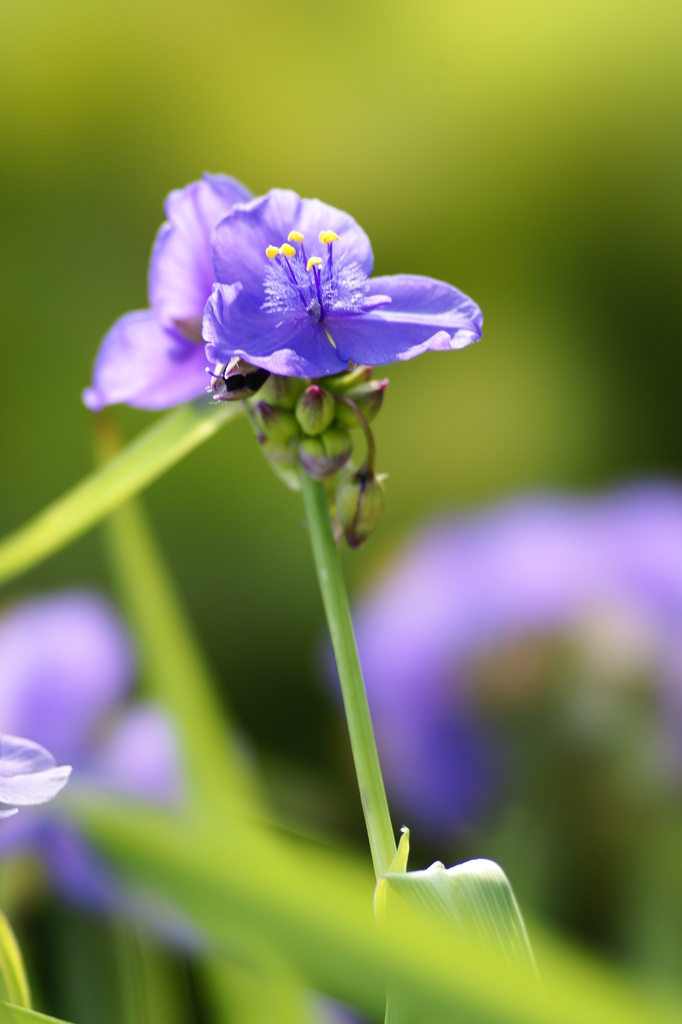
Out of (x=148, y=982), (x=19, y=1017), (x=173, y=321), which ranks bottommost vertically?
(x=148, y=982)

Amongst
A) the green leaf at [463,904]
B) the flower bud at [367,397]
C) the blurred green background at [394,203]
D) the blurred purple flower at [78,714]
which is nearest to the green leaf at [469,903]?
the green leaf at [463,904]

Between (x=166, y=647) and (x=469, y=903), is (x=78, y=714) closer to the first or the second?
(x=166, y=647)

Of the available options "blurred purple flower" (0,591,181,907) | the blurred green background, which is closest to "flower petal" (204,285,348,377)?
"blurred purple flower" (0,591,181,907)

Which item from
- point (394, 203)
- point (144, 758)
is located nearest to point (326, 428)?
point (144, 758)

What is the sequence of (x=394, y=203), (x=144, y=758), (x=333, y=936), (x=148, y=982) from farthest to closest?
(x=394, y=203) < (x=144, y=758) < (x=148, y=982) < (x=333, y=936)

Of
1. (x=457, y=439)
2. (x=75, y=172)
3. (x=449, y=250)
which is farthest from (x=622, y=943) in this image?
(x=75, y=172)

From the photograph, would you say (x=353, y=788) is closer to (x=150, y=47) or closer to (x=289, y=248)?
(x=289, y=248)

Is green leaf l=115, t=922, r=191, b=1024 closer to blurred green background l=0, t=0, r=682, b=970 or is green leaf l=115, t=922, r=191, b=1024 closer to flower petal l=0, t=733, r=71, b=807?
flower petal l=0, t=733, r=71, b=807
